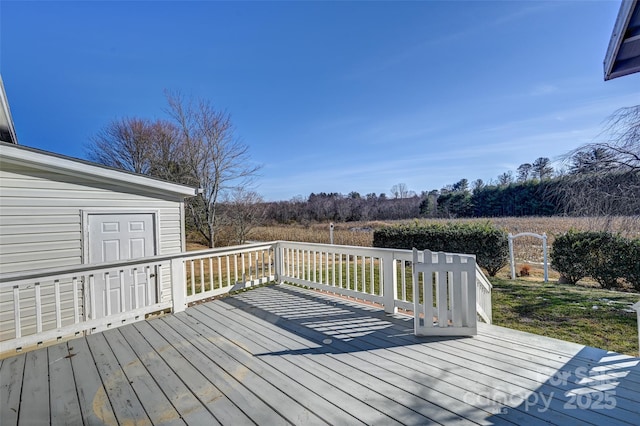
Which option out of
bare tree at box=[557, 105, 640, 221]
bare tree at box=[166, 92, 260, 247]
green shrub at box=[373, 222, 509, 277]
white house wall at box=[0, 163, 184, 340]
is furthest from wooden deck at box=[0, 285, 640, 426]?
bare tree at box=[166, 92, 260, 247]

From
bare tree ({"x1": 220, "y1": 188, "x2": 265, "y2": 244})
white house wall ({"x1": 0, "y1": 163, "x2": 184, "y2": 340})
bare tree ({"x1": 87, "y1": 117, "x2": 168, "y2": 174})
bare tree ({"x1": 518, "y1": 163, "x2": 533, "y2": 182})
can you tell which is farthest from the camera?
bare tree ({"x1": 518, "y1": 163, "x2": 533, "y2": 182})

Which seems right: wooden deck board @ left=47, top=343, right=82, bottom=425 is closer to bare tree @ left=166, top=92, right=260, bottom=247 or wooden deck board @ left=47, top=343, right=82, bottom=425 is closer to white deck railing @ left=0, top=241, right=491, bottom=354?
white deck railing @ left=0, top=241, right=491, bottom=354

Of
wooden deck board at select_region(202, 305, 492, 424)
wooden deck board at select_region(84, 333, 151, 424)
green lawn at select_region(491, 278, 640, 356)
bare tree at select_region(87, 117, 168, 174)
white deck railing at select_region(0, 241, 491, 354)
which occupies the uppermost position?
bare tree at select_region(87, 117, 168, 174)

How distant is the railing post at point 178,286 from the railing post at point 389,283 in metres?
2.87

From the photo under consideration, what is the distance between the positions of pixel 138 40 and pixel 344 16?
5.53 metres

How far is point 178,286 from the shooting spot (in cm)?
396

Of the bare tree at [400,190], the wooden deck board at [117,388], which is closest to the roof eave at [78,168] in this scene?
the wooden deck board at [117,388]

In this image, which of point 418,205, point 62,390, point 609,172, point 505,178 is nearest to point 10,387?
point 62,390

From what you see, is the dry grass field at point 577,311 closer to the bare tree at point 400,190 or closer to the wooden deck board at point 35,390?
the wooden deck board at point 35,390

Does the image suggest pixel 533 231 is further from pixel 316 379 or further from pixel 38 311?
pixel 38 311

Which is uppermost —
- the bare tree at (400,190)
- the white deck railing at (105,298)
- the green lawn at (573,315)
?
the bare tree at (400,190)

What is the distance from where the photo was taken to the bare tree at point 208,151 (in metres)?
12.4

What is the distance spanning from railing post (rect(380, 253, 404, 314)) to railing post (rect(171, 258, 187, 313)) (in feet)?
9.41

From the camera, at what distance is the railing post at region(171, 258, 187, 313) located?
153 inches
